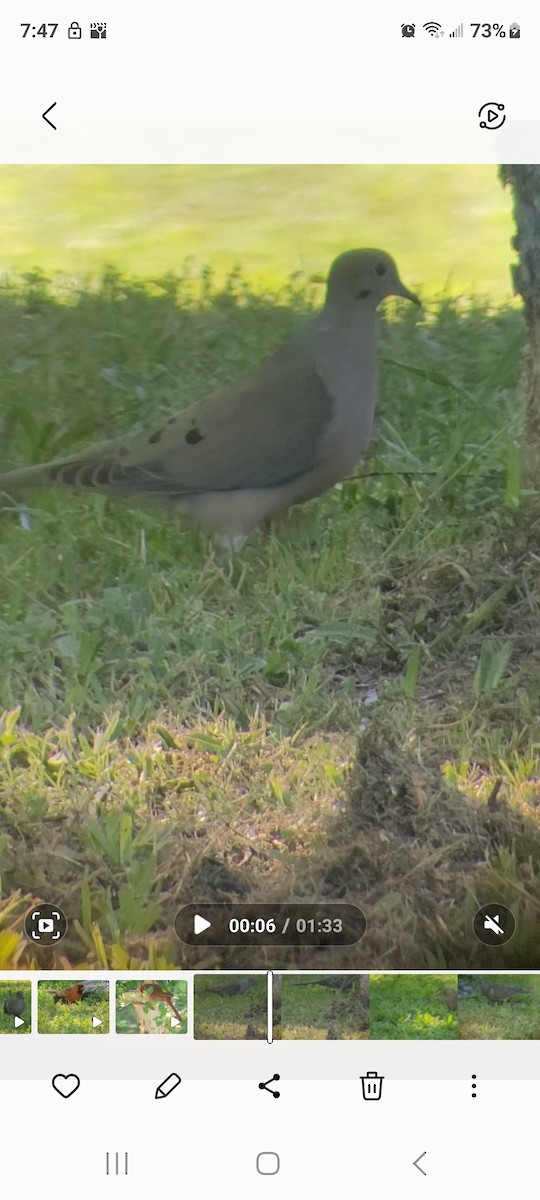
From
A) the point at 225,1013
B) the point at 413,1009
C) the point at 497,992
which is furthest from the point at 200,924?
the point at 497,992

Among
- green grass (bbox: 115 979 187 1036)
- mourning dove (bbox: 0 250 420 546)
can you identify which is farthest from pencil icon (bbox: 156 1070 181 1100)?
mourning dove (bbox: 0 250 420 546)

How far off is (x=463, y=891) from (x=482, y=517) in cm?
111

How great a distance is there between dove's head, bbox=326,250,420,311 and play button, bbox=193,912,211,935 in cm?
155

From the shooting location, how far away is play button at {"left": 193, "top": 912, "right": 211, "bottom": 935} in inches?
88.4

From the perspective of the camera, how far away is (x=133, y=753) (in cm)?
266

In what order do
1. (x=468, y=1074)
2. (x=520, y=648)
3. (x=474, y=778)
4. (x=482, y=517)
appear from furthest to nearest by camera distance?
1. (x=482, y=517)
2. (x=520, y=648)
3. (x=474, y=778)
4. (x=468, y=1074)

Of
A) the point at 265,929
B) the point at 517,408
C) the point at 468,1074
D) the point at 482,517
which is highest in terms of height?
the point at 517,408

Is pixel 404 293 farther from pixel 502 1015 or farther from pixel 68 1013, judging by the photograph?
pixel 68 1013

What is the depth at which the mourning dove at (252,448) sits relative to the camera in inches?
127

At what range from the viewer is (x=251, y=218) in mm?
2889

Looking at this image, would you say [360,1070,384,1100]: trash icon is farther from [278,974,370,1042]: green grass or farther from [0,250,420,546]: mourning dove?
[0,250,420,546]: mourning dove
